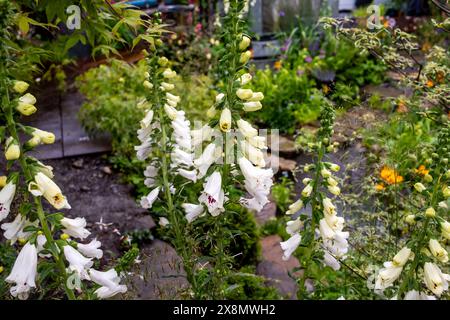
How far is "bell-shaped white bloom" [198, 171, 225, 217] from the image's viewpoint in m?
1.97

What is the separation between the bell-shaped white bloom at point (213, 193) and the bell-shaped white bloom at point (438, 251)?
813mm

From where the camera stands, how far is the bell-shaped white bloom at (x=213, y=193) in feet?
6.45

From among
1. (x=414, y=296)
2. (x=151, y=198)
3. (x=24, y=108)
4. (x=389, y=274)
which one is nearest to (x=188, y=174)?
(x=151, y=198)

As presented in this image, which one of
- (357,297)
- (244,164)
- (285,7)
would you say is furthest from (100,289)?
(285,7)

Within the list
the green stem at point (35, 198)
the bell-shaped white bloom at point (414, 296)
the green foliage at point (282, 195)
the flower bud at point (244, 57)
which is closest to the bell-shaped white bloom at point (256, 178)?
the flower bud at point (244, 57)

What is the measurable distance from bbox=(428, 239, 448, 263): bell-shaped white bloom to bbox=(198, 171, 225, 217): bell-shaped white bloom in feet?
2.67

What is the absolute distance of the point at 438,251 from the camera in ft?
5.40

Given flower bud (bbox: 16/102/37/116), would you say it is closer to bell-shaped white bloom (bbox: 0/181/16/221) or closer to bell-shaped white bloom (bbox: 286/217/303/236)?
bell-shaped white bloom (bbox: 0/181/16/221)

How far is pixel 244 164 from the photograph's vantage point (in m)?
1.99

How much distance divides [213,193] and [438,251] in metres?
0.86

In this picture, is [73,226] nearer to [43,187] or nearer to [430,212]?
[43,187]

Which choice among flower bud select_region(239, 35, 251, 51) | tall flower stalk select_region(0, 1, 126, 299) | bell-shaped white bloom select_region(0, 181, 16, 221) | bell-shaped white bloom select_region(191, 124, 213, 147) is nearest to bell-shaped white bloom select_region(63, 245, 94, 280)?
tall flower stalk select_region(0, 1, 126, 299)
